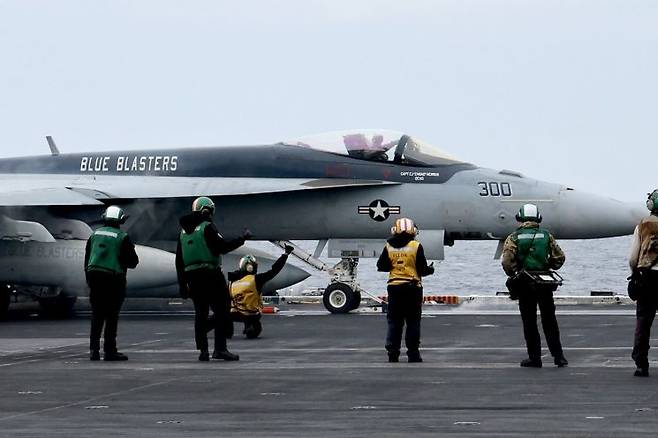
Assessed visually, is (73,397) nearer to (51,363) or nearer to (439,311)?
(51,363)

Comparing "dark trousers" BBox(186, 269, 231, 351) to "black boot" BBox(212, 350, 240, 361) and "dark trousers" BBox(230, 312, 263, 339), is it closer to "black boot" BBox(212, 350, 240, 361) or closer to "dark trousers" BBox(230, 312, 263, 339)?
"black boot" BBox(212, 350, 240, 361)

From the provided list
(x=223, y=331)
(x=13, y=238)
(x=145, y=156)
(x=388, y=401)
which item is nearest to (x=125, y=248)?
(x=223, y=331)

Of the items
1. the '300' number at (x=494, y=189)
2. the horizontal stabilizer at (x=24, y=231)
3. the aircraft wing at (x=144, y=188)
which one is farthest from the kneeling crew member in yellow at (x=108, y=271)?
the '300' number at (x=494, y=189)

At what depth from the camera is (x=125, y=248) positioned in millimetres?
16375

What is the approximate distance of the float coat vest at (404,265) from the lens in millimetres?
15961

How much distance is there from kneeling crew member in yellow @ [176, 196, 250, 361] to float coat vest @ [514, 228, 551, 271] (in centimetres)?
319

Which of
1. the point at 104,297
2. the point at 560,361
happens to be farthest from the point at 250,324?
the point at 560,361

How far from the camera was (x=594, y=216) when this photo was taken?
25.8m

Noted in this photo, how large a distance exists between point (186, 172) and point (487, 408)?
57.9 feet

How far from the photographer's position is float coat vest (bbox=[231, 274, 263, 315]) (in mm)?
20500

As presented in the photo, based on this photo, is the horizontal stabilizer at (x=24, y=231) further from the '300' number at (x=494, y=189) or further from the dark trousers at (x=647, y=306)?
the dark trousers at (x=647, y=306)

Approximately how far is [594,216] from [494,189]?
6.21 feet

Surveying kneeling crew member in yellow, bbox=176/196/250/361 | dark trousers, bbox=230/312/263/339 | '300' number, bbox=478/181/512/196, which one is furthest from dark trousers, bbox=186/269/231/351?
'300' number, bbox=478/181/512/196

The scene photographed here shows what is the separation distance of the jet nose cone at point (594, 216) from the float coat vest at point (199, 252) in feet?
37.5
